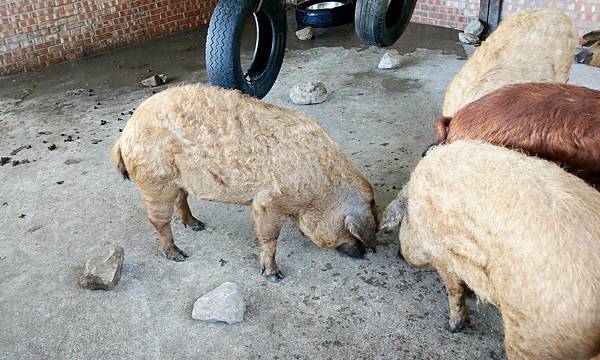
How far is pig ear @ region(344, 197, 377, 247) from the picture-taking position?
3234 mm

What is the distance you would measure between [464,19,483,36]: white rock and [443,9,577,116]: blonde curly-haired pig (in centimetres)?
328

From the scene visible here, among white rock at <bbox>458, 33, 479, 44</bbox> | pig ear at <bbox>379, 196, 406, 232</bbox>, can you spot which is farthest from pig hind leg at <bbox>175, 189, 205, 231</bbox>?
white rock at <bbox>458, 33, 479, 44</bbox>

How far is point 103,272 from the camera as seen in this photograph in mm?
3352

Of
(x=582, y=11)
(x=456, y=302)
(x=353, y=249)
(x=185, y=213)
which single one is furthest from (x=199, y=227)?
(x=582, y=11)

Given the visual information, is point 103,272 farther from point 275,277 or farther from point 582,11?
point 582,11

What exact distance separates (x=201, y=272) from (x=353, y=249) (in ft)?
3.12

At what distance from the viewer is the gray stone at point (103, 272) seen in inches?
131

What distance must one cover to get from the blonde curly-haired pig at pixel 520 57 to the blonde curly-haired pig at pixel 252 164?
4.05 ft

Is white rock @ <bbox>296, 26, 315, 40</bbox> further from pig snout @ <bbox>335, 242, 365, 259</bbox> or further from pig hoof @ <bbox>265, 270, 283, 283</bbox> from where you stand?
pig hoof @ <bbox>265, 270, 283, 283</bbox>

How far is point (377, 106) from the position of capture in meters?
5.66

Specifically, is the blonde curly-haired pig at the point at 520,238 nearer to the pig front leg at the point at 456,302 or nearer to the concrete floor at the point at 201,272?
the pig front leg at the point at 456,302

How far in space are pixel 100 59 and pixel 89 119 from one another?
257 centimetres

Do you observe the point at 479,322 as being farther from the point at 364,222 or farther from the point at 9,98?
the point at 9,98

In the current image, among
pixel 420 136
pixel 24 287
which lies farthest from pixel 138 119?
pixel 420 136
